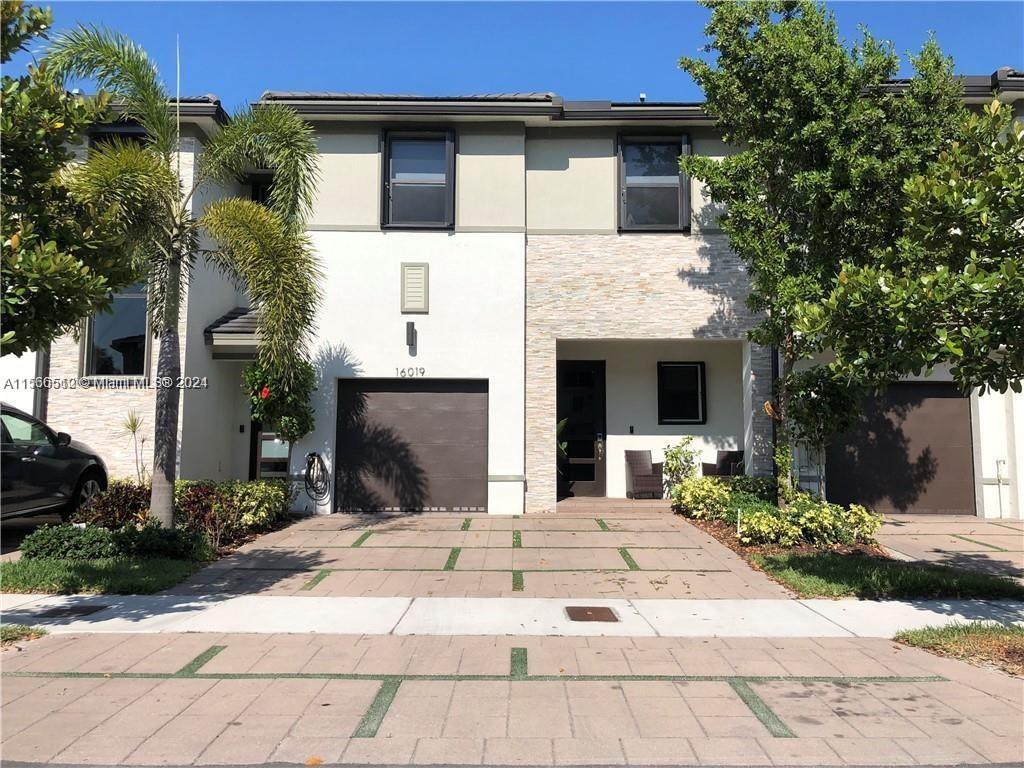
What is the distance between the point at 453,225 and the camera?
12.6 metres

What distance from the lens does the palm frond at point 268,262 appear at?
8820 mm

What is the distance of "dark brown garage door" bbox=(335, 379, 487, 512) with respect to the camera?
12547 mm

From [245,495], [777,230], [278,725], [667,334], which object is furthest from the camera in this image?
[667,334]

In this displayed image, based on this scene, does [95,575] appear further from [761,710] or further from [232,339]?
[761,710]

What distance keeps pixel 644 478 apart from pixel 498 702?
937 cm

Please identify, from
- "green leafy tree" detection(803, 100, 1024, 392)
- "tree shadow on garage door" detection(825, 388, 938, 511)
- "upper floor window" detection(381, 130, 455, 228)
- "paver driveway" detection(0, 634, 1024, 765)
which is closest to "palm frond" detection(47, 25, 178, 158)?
"upper floor window" detection(381, 130, 455, 228)

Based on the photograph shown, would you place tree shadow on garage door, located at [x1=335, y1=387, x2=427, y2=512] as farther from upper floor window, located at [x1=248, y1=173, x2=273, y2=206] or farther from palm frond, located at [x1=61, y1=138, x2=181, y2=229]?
palm frond, located at [x1=61, y1=138, x2=181, y2=229]

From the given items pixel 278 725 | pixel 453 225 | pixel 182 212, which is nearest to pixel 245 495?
pixel 182 212

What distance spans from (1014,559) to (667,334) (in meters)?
6.10

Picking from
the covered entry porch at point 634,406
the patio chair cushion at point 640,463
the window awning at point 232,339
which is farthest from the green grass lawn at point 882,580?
the window awning at point 232,339

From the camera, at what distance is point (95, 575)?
7.48m

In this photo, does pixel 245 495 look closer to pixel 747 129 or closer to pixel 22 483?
pixel 22 483

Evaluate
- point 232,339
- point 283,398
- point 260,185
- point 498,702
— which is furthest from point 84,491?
point 498,702

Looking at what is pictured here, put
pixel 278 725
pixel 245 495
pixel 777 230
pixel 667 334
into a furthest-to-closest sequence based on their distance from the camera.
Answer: pixel 667 334 < pixel 245 495 < pixel 777 230 < pixel 278 725
